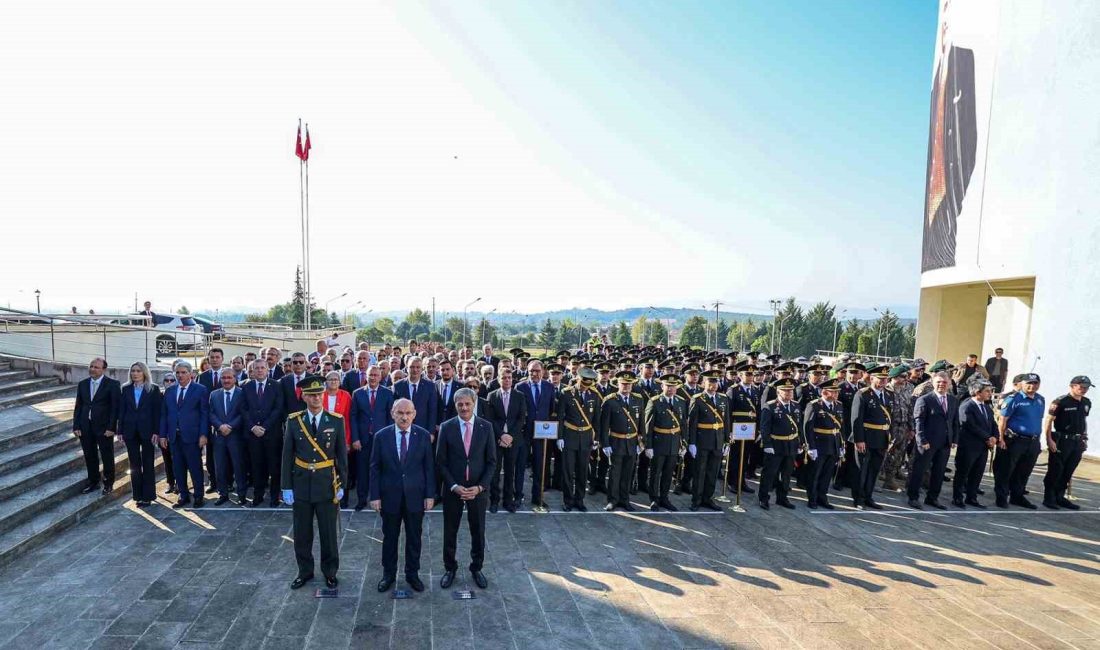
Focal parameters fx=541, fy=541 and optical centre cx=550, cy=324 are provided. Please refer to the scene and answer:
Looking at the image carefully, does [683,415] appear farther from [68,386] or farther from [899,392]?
[68,386]

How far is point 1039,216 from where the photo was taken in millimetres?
15023

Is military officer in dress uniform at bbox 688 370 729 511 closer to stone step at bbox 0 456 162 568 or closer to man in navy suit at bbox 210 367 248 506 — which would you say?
man in navy suit at bbox 210 367 248 506

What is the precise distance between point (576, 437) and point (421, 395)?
2.25 m

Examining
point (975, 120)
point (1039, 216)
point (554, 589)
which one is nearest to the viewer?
point (554, 589)

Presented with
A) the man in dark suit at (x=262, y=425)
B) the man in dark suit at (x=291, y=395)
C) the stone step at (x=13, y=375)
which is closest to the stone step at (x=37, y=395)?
→ the stone step at (x=13, y=375)

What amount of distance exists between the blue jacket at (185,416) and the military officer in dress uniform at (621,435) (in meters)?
5.44

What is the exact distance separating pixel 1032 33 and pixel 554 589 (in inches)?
810

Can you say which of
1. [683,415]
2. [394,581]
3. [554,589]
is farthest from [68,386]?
[683,415]

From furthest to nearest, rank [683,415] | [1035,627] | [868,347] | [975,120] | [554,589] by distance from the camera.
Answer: [868,347]
[975,120]
[683,415]
[554,589]
[1035,627]

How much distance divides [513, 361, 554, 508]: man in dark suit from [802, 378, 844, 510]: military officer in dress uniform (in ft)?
12.6

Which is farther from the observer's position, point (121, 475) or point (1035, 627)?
point (121, 475)

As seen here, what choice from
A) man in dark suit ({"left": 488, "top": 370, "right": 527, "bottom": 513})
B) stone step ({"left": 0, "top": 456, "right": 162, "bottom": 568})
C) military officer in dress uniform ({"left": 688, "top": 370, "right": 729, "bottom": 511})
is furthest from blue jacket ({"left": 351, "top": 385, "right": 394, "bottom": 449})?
military officer in dress uniform ({"left": 688, "top": 370, "right": 729, "bottom": 511})

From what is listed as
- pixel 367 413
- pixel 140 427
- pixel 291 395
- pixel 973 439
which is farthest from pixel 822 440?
pixel 140 427

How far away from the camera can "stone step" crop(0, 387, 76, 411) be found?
948 centimetres
